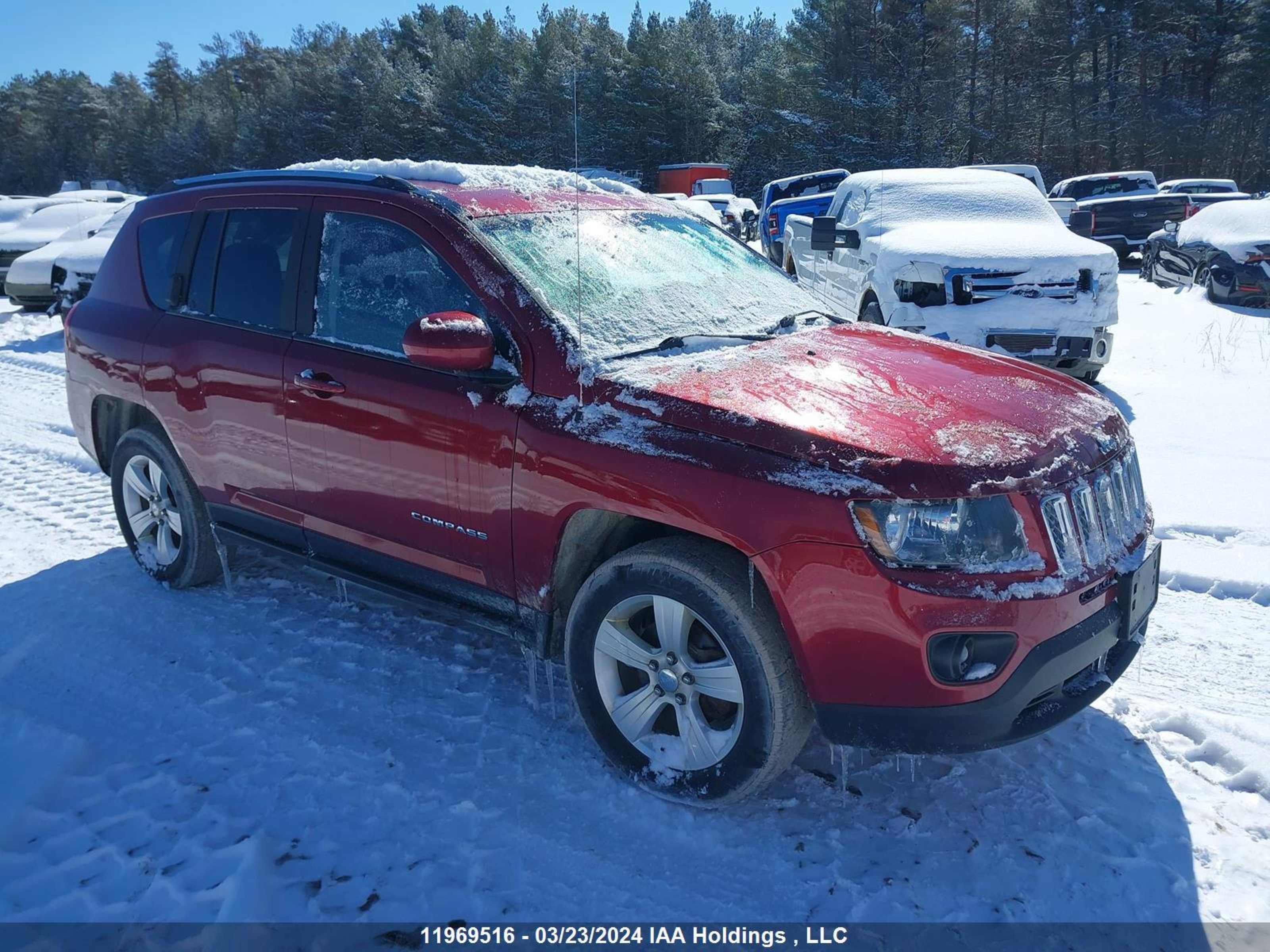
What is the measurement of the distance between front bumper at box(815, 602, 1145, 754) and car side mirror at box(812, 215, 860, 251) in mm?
5218

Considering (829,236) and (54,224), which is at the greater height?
(54,224)

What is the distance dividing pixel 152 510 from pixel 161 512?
0.24ft

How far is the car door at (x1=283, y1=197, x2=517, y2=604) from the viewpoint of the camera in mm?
3111

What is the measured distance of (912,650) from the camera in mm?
2426

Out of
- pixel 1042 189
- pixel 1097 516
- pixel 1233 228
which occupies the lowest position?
pixel 1097 516

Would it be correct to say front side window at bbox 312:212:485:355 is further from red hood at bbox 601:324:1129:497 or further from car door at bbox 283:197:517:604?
red hood at bbox 601:324:1129:497

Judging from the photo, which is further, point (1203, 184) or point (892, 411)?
point (1203, 184)

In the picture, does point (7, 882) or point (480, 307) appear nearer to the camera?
point (7, 882)

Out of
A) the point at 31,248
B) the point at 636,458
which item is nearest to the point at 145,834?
the point at 636,458

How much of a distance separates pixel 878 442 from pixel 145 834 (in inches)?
95.8

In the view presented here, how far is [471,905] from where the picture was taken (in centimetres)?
247

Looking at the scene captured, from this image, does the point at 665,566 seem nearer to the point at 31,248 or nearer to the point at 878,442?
the point at 878,442

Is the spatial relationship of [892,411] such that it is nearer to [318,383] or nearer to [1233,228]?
[318,383]

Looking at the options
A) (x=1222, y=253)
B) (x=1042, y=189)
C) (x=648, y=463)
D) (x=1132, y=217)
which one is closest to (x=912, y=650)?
(x=648, y=463)
